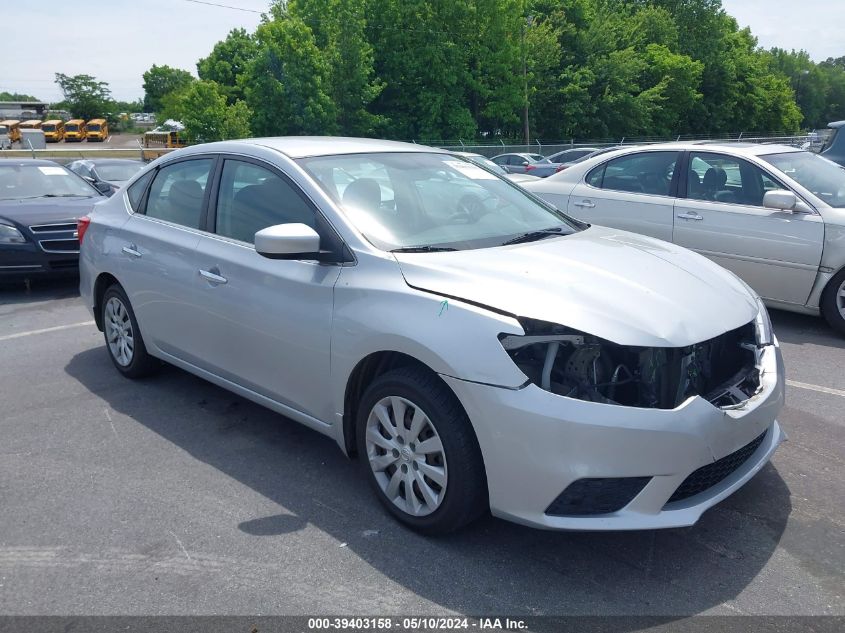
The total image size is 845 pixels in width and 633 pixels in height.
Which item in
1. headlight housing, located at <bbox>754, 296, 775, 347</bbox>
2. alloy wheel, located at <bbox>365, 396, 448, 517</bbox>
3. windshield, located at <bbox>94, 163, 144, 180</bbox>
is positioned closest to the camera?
alloy wheel, located at <bbox>365, 396, 448, 517</bbox>

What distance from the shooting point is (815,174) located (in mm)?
6902

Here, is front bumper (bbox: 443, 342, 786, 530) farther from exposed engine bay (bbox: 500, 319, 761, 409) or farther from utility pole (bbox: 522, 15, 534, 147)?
utility pole (bbox: 522, 15, 534, 147)

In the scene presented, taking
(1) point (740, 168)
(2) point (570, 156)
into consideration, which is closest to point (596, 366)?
(1) point (740, 168)

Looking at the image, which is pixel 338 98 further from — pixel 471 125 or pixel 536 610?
pixel 536 610

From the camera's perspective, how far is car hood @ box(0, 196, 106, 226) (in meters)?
8.53

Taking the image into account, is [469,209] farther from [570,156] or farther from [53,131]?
[53,131]

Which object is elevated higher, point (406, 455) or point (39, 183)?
point (39, 183)

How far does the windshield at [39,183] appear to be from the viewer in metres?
9.53

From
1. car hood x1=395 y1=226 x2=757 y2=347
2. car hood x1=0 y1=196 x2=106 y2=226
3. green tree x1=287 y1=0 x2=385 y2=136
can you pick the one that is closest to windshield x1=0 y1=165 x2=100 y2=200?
car hood x1=0 y1=196 x2=106 y2=226

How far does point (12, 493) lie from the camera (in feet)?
12.6

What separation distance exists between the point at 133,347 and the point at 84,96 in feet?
323

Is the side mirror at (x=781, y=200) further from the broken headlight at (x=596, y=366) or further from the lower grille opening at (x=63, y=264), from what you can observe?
the lower grille opening at (x=63, y=264)

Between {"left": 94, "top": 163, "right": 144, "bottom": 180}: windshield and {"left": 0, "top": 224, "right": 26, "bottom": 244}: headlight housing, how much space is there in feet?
21.7

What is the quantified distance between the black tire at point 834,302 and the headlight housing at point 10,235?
7.91 meters
